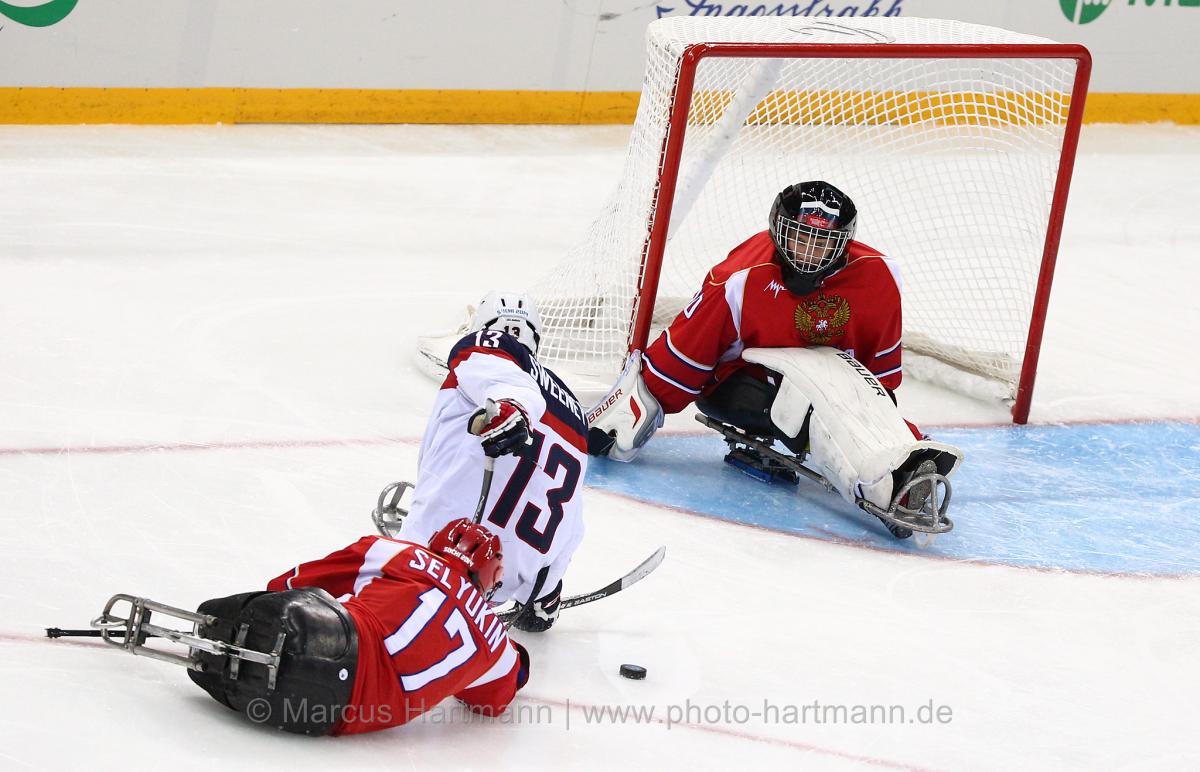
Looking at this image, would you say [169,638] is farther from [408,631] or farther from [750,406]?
[750,406]

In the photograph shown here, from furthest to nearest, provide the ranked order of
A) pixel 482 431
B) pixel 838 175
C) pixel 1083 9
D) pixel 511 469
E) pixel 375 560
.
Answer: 1. pixel 1083 9
2. pixel 838 175
3. pixel 511 469
4. pixel 482 431
5. pixel 375 560

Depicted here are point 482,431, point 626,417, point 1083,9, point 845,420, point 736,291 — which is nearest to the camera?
point 482,431

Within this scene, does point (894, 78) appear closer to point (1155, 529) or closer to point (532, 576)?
point (1155, 529)

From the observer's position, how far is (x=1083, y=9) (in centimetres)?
870

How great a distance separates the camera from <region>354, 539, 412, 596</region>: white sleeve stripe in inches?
107

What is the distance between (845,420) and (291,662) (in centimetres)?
199

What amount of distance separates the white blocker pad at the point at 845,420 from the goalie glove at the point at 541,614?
1.04 metres

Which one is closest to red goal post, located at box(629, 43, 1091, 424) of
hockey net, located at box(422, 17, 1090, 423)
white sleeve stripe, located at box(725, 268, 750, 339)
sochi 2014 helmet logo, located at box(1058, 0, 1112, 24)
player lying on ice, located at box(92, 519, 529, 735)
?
hockey net, located at box(422, 17, 1090, 423)

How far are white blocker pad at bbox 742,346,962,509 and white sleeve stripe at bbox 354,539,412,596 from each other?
1.62 m

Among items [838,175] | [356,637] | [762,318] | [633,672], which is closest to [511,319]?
[633,672]

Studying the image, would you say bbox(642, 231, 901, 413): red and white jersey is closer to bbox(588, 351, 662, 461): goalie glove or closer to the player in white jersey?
bbox(588, 351, 662, 461): goalie glove

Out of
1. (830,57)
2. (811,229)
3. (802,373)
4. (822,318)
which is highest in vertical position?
(830,57)

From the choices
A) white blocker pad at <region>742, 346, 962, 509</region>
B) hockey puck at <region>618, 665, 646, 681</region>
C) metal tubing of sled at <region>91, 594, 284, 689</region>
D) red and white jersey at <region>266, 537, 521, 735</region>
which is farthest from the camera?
white blocker pad at <region>742, 346, 962, 509</region>

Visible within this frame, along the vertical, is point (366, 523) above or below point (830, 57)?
below
